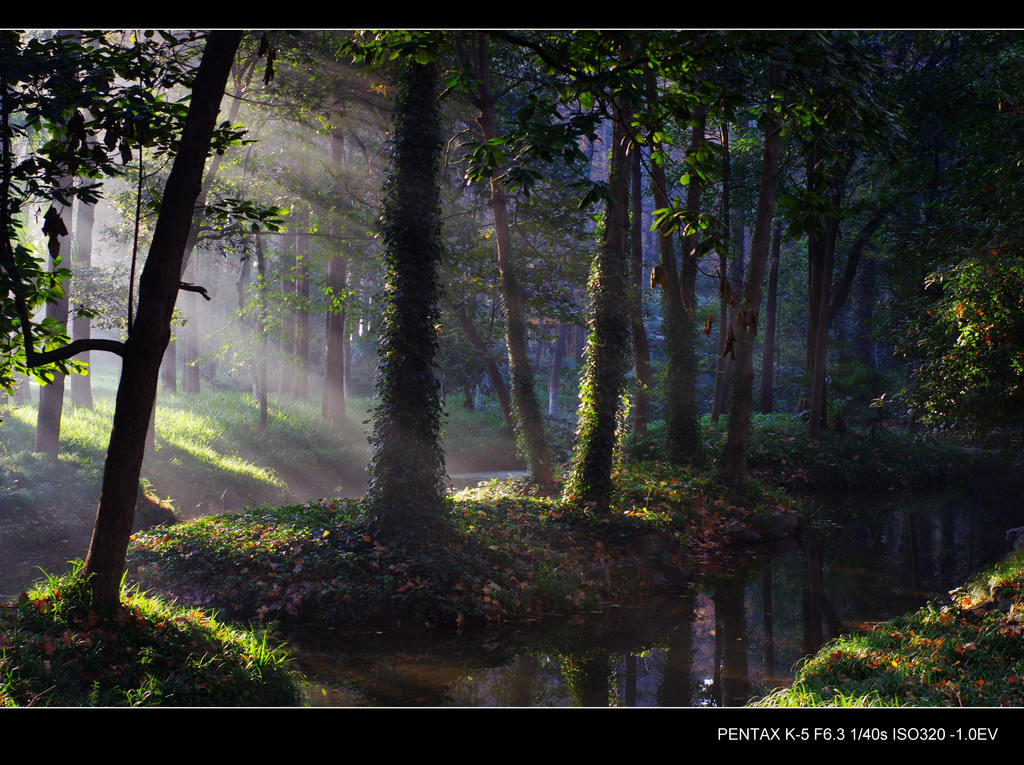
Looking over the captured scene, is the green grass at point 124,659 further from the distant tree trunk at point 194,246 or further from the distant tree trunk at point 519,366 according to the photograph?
the distant tree trunk at point 519,366

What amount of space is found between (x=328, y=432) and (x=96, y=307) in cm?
760

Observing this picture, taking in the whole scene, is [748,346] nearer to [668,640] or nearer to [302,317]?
[668,640]

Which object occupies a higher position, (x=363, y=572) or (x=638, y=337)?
(x=638, y=337)

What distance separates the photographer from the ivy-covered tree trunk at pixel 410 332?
34.8ft

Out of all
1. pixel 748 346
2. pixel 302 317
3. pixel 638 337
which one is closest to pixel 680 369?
pixel 748 346

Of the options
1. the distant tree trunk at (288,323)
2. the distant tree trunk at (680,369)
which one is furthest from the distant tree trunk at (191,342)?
the distant tree trunk at (680,369)

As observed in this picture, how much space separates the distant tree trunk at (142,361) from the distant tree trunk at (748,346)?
39.2ft

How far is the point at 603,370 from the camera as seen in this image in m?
12.7

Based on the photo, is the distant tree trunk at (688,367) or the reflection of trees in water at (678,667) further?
the distant tree trunk at (688,367)

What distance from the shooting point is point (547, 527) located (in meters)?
11.9

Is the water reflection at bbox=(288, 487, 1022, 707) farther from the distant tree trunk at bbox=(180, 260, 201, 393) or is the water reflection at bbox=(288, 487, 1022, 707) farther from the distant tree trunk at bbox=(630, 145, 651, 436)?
the distant tree trunk at bbox=(180, 260, 201, 393)

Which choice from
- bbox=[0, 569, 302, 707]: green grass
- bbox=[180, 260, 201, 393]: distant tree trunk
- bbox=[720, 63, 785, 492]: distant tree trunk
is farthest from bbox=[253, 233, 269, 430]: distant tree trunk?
bbox=[0, 569, 302, 707]: green grass

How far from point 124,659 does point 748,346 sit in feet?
46.7
